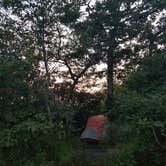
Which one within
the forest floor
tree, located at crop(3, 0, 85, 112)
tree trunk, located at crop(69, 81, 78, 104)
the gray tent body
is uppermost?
tree, located at crop(3, 0, 85, 112)

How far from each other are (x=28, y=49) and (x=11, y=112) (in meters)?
1.45

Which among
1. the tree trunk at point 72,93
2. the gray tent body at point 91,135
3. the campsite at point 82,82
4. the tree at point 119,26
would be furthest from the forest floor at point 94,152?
the tree at point 119,26

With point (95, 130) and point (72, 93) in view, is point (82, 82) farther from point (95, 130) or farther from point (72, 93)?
point (95, 130)

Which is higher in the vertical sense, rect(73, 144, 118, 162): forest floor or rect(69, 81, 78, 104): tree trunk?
rect(69, 81, 78, 104): tree trunk

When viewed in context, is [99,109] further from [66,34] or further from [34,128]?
[34,128]

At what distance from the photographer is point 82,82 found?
828cm

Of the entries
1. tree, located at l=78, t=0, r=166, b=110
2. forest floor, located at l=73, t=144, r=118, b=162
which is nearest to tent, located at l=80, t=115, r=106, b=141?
forest floor, located at l=73, t=144, r=118, b=162

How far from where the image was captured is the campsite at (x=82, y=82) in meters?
5.21

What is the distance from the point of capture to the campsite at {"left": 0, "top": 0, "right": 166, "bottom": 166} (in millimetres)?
5207

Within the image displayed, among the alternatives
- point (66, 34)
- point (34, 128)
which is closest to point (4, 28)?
point (66, 34)

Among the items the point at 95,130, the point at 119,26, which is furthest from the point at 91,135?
the point at 119,26

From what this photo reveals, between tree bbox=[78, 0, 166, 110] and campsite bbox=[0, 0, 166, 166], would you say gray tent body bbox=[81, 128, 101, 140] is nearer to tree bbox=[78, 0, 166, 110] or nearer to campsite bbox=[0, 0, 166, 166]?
campsite bbox=[0, 0, 166, 166]

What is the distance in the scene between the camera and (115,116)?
18.3 ft

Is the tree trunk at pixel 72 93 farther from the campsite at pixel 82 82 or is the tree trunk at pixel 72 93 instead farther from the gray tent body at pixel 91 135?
the gray tent body at pixel 91 135
